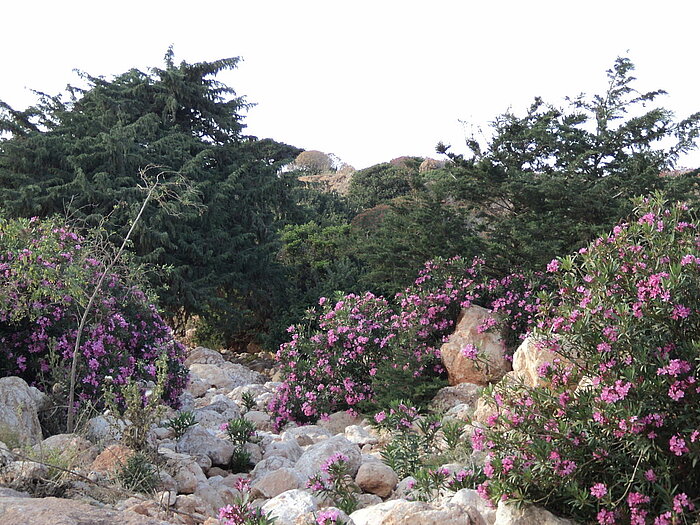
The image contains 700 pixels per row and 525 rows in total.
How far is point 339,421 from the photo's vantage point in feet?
27.0

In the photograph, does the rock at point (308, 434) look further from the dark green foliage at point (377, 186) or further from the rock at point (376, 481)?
the dark green foliage at point (377, 186)

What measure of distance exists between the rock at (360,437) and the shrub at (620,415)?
3.24 meters

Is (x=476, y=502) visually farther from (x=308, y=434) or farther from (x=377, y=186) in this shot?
(x=377, y=186)

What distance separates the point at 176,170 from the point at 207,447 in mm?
9375

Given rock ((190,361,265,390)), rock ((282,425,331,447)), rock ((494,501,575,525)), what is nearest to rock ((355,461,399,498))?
rock ((494,501,575,525))

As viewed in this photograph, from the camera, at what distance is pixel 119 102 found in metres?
14.4

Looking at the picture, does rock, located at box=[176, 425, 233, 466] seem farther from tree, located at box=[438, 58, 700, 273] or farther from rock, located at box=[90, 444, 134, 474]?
tree, located at box=[438, 58, 700, 273]

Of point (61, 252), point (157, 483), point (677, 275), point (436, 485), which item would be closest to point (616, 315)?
point (677, 275)

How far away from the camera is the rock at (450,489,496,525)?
11.6ft

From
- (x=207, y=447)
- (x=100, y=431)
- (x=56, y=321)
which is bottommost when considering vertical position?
(x=207, y=447)

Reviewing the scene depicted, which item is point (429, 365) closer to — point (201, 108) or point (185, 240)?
point (185, 240)

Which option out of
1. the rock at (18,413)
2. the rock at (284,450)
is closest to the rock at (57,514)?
the rock at (18,413)

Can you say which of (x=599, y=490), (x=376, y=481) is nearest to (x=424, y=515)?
(x=599, y=490)

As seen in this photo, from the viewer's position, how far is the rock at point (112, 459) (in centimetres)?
438
